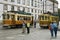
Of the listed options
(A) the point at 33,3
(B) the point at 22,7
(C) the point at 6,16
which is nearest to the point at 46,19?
(C) the point at 6,16

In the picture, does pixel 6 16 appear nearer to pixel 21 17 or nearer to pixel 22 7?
pixel 21 17

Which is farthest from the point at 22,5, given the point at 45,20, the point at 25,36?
the point at 25,36

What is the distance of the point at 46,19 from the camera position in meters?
41.5

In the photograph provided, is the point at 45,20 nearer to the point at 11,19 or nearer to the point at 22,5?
the point at 11,19

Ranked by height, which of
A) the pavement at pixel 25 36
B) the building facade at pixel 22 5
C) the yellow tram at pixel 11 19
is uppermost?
the building facade at pixel 22 5

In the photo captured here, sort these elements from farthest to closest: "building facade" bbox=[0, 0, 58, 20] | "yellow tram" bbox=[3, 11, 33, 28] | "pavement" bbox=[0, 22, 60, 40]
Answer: "building facade" bbox=[0, 0, 58, 20] → "yellow tram" bbox=[3, 11, 33, 28] → "pavement" bbox=[0, 22, 60, 40]

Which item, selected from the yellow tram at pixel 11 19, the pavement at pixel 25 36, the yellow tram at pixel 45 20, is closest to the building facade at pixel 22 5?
the yellow tram at pixel 11 19

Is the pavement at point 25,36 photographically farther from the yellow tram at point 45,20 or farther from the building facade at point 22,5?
the building facade at point 22,5

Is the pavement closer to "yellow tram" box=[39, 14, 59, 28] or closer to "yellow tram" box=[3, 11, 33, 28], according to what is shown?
"yellow tram" box=[3, 11, 33, 28]

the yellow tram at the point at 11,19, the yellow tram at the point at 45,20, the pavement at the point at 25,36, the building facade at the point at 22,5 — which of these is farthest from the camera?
the building facade at the point at 22,5

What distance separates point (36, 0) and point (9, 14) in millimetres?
47272

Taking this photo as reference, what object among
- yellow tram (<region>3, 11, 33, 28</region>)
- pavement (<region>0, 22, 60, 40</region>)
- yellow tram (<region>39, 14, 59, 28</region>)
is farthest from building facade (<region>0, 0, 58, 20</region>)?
pavement (<region>0, 22, 60, 40</region>)

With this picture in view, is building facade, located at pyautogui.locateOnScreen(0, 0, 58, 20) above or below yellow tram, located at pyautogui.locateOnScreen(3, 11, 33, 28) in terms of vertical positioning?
above

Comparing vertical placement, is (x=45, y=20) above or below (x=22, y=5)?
below
